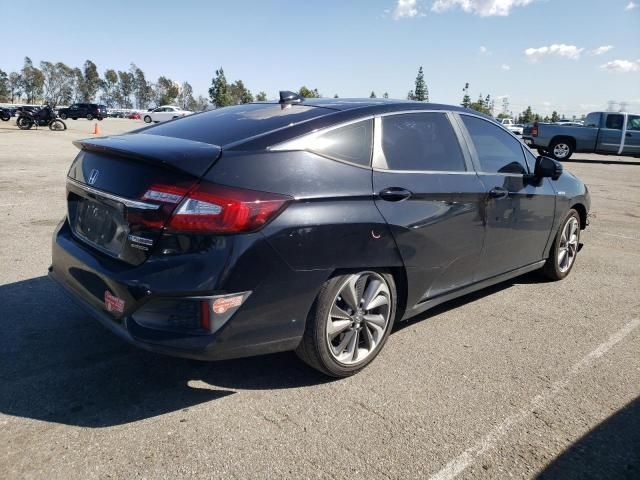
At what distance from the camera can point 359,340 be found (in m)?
3.26

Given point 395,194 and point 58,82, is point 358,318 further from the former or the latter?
point 58,82

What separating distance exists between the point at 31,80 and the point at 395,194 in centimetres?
13659

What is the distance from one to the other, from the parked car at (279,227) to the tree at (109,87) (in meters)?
143

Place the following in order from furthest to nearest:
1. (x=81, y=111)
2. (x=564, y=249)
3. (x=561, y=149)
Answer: (x=81, y=111) < (x=561, y=149) < (x=564, y=249)

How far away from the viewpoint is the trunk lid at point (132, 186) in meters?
2.58

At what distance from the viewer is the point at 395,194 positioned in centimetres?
320

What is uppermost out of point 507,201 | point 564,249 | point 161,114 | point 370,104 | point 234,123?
point 370,104

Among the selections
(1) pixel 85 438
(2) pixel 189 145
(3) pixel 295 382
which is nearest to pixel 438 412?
(3) pixel 295 382

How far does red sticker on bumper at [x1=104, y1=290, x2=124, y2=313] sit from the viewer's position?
267cm

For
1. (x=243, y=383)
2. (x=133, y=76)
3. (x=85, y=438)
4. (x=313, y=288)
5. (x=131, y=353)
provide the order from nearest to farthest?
(x=85, y=438) < (x=313, y=288) < (x=243, y=383) < (x=131, y=353) < (x=133, y=76)

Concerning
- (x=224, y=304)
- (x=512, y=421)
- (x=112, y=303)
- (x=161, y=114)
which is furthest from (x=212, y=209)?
(x=161, y=114)

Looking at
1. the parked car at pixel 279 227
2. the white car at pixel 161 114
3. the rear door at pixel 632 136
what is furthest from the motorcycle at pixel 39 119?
the parked car at pixel 279 227

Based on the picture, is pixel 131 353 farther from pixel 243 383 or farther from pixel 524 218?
pixel 524 218

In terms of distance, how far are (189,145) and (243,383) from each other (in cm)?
139
